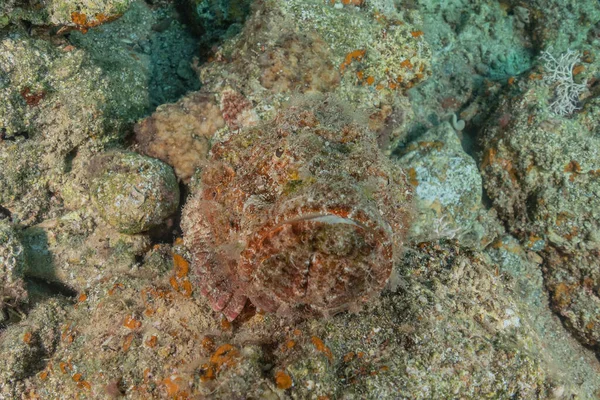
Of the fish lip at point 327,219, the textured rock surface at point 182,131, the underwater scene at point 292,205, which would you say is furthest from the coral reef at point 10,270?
the fish lip at point 327,219

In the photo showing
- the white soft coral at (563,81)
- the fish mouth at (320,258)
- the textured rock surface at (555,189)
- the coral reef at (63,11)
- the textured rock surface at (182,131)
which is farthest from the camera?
the white soft coral at (563,81)

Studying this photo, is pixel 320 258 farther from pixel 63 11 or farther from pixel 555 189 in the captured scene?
pixel 555 189

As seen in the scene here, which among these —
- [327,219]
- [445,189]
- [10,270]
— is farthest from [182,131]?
[445,189]

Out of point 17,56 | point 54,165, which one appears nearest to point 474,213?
point 54,165

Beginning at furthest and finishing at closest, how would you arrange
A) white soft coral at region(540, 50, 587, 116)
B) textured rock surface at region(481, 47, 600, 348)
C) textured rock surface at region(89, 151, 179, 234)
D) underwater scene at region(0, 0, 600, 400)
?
white soft coral at region(540, 50, 587, 116) < textured rock surface at region(481, 47, 600, 348) < textured rock surface at region(89, 151, 179, 234) < underwater scene at region(0, 0, 600, 400)

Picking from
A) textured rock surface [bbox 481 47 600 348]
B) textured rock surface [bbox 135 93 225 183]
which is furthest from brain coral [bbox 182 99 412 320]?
textured rock surface [bbox 481 47 600 348]

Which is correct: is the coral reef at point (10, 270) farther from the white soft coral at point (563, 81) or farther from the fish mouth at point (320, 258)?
the white soft coral at point (563, 81)

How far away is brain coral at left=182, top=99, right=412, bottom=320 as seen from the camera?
2205 mm

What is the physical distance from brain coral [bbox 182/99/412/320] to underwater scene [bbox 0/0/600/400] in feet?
0.05

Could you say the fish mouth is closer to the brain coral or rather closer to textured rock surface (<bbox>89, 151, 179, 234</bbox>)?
the brain coral

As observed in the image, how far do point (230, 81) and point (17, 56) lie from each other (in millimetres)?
1912

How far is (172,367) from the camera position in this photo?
283cm

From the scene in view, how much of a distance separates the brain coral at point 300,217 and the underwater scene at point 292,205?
0.02m

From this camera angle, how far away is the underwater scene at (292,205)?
2.47 m
